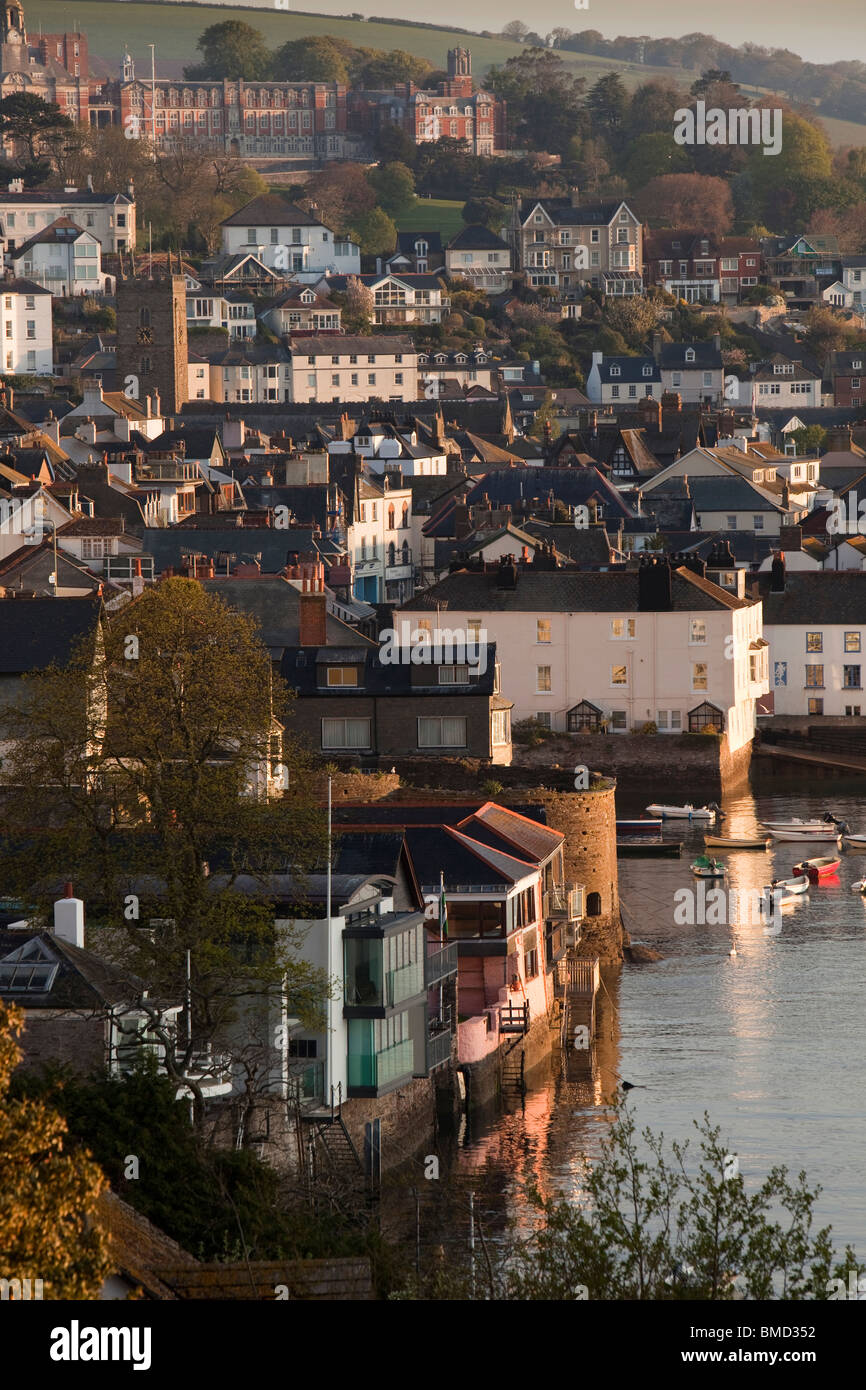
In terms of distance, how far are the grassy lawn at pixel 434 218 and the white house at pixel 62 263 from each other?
1385 inches

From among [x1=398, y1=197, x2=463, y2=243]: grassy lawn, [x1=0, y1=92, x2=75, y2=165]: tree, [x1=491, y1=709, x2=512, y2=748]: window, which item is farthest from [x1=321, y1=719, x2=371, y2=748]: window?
[x1=398, y1=197, x2=463, y2=243]: grassy lawn

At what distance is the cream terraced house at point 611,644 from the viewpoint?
223 feet

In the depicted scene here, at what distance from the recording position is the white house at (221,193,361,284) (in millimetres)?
149875

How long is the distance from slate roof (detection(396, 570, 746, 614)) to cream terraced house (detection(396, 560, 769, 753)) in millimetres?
25

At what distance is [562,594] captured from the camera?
224 feet

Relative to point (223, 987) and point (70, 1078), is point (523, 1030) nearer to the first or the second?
point (223, 987)

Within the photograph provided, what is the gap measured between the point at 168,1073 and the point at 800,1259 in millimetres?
8508

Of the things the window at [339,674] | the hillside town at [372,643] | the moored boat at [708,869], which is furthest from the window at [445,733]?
the moored boat at [708,869]

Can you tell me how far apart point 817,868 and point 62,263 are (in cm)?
9039

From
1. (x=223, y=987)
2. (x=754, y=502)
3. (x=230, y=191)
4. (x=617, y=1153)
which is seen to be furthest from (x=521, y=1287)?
(x=230, y=191)

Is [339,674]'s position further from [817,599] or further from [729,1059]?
[817,599]

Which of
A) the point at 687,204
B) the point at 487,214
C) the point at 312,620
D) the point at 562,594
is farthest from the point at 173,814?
the point at 687,204

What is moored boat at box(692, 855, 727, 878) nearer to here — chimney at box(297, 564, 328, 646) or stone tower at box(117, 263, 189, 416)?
chimney at box(297, 564, 328, 646)

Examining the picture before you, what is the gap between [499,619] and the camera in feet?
224
